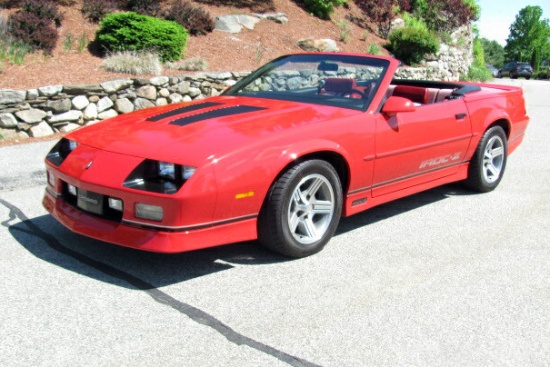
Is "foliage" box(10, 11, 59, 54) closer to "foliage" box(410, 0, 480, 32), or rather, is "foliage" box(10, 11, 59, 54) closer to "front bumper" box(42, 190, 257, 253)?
"front bumper" box(42, 190, 257, 253)

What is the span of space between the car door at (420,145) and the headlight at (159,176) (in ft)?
5.39

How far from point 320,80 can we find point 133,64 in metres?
5.96

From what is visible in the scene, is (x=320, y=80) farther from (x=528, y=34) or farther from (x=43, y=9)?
(x=528, y=34)

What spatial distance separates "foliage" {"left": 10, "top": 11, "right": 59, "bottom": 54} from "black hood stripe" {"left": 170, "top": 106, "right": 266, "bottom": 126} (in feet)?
23.4

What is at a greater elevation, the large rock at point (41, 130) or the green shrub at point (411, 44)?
the green shrub at point (411, 44)

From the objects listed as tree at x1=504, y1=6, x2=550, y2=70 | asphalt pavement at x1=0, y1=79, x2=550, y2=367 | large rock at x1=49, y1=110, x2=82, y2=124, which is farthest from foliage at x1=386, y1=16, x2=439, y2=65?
tree at x1=504, y1=6, x2=550, y2=70

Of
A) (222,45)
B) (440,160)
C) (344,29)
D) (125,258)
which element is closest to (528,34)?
(344,29)

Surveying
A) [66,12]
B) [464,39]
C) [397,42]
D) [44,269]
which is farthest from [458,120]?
[464,39]

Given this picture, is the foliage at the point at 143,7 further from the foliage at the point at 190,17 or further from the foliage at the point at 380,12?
the foliage at the point at 380,12

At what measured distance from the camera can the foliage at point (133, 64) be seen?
407 inches

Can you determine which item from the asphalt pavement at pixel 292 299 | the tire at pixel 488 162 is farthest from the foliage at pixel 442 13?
the asphalt pavement at pixel 292 299

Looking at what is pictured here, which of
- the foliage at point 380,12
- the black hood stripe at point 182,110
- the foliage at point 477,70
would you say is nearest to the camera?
the black hood stripe at point 182,110

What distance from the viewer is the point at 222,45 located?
43.8 ft

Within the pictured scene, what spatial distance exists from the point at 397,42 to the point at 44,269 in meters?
15.7
